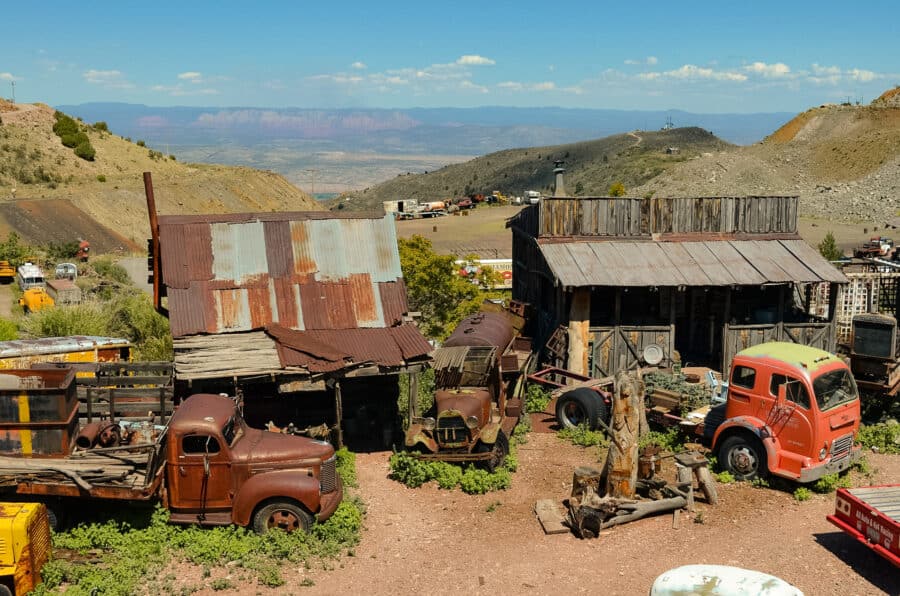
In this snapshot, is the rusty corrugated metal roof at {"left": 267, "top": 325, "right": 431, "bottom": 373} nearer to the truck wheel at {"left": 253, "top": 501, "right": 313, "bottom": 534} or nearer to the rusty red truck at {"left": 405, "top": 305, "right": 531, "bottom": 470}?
the rusty red truck at {"left": 405, "top": 305, "right": 531, "bottom": 470}

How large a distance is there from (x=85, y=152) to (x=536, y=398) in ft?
238

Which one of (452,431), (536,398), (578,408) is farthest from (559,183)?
(452,431)

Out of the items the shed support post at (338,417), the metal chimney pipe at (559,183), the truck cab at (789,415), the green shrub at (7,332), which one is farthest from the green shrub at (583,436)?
the green shrub at (7,332)

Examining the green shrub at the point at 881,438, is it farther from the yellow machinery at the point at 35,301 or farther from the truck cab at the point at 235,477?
the yellow machinery at the point at 35,301

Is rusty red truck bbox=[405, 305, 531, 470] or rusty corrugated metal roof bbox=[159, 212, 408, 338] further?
rusty corrugated metal roof bbox=[159, 212, 408, 338]

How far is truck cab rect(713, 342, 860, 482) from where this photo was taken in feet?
45.8

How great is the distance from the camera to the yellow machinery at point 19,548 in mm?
10664

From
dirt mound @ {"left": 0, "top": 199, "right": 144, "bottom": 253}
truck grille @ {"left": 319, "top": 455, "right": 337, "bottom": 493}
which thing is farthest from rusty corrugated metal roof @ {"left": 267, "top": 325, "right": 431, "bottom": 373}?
dirt mound @ {"left": 0, "top": 199, "right": 144, "bottom": 253}

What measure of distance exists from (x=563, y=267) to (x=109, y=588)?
1386 cm

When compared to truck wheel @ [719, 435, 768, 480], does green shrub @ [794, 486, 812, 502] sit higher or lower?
lower

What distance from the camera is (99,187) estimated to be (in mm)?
68312

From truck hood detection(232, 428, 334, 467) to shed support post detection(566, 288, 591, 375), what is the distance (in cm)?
989

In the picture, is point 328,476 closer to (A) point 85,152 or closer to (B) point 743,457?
(B) point 743,457

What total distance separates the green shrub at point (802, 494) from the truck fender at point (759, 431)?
61 centimetres
